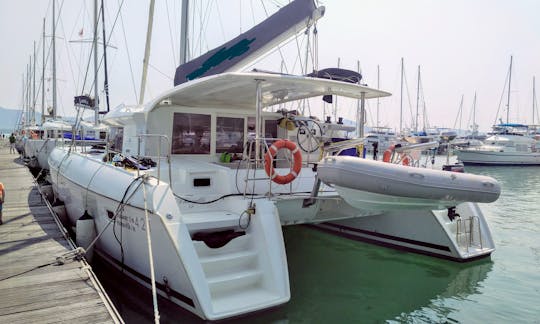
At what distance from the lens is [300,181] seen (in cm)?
636

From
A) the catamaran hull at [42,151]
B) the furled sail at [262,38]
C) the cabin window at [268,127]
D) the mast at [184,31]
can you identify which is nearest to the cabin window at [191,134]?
the cabin window at [268,127]

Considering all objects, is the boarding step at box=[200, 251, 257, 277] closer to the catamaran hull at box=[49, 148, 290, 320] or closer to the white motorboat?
the catamaran hull at box=[49, 148, 290, 320]

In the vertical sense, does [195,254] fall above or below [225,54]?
below

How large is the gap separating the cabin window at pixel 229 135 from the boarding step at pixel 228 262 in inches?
109

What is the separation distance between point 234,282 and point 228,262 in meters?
0.24

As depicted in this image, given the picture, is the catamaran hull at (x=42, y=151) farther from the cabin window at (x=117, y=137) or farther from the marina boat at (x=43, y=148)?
the cabin window at (x=117, y=137)

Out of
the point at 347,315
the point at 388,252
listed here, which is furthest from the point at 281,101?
Result: the point at 347,315

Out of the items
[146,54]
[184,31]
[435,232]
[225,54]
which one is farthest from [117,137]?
[435,232]

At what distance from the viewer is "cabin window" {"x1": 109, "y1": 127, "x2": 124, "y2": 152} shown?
885cm

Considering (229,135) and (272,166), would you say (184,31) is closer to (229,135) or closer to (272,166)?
(229,135)

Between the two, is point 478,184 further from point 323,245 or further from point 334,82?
point 323,245

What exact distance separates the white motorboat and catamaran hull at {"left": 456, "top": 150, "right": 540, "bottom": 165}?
3244 centimetres

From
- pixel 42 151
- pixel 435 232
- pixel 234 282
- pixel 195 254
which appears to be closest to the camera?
pixel 195 254

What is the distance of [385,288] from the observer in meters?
6.03
